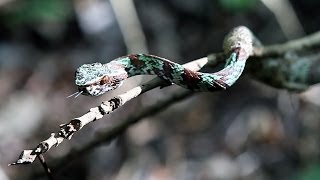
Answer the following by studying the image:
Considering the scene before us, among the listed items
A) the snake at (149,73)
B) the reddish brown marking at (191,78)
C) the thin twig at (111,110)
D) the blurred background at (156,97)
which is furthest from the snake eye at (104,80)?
the blurred background at (156,97)

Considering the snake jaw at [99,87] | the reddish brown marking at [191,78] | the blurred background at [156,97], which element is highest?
the snake jaw at [99,87]

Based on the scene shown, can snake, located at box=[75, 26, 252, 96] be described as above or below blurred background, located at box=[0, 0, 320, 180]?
above

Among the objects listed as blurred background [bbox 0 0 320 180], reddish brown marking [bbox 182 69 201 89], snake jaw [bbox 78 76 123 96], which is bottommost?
blurred background [bbox 0 0 320 180]

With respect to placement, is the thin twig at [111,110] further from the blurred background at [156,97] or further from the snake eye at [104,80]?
the blurred background at [156,97]

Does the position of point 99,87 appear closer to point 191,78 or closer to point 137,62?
point 137,62

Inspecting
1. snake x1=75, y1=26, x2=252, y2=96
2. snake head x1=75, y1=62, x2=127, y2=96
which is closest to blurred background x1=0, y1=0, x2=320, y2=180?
snake x1=75, y1=26, x2=252, y2=96

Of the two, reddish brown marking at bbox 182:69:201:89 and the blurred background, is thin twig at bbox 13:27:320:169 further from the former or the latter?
the blurred background
